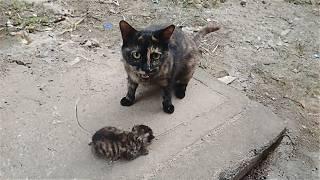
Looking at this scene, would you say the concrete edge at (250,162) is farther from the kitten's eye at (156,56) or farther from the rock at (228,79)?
the rock at (228,79)

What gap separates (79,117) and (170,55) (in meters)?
0.78

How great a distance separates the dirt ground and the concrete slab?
0.21 ft

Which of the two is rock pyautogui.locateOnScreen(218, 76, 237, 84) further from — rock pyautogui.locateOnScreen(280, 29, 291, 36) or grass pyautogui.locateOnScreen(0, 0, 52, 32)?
grass pyautogui.locateOnScreen(0, 0, 52, 32)

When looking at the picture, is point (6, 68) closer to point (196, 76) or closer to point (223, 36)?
point (196, 76)

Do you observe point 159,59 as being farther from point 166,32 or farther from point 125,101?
point 125,101

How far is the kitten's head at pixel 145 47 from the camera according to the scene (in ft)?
9.20

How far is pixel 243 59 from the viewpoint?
4.50 metres

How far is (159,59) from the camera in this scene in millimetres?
2887

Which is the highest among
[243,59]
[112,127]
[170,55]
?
[170,55]

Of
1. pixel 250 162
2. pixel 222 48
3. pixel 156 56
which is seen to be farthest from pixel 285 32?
pixel 156 56

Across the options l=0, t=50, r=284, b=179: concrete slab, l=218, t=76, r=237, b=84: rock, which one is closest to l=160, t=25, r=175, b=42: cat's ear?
l=0, t=50, r=284, b=179: concrete slab

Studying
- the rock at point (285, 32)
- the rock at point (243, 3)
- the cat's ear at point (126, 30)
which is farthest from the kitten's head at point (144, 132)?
the rock at point (243, 3)

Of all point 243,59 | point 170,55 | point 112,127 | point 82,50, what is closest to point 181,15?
point 243,59

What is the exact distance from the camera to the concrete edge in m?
2.77
